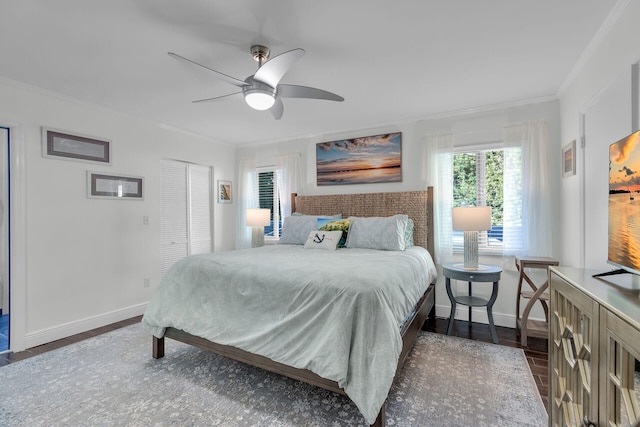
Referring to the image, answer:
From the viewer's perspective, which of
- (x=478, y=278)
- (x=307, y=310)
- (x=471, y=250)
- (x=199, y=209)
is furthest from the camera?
(x=199, y=209)

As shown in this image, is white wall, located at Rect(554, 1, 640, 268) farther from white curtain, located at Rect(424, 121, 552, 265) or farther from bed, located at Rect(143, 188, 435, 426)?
bed, located at Rect(143, 188, 435, 426)

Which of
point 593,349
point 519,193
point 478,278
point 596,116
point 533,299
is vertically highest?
point 596,116

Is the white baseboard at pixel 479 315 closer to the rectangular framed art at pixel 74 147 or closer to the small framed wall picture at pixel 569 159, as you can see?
the small framed wall picture at pixel 569 159

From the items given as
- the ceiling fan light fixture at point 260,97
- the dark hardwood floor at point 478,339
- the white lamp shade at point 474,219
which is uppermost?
the ceiling fan light fixture at point 260,97

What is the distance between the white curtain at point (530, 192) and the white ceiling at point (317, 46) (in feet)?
1.30

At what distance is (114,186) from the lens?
3.52 metres

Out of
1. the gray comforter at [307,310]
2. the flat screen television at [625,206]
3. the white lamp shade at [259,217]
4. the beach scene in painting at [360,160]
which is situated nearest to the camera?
the flat screen television at [625,206]

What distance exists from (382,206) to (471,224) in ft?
3.81

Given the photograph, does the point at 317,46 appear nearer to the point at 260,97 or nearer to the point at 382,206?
the point at 260,97

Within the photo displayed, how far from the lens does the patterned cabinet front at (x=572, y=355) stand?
1.01 meters

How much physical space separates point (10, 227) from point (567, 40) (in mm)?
4848

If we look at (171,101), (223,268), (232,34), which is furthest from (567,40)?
(171,101)

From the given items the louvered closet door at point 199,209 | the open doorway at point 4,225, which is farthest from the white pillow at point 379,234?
the open doorway at point 4,225

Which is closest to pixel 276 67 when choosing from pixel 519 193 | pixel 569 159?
pixel 569 159
